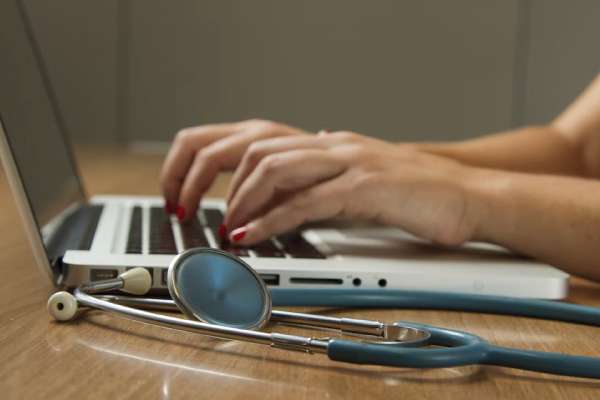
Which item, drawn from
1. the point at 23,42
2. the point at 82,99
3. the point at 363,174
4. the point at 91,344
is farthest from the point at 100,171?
the point at 82,99

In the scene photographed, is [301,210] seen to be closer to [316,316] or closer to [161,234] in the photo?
[161,234]

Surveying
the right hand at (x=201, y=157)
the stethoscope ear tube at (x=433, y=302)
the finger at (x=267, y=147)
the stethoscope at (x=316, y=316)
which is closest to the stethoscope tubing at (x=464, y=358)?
the stethoscope at (x=316, y=316)

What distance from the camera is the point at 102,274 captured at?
0.51 m

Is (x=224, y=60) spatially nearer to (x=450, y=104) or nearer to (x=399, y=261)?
(x=450, y=104)

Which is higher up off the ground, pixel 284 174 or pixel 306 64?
pixel 284 174

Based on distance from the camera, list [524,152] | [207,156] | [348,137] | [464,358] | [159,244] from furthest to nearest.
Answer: [524,152] < [207,156] < [348,137] < [159,244] < [464,358]

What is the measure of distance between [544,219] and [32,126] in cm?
52

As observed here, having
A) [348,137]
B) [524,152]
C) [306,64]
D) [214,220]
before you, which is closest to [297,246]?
[348,137]

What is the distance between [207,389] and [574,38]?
3.32 m

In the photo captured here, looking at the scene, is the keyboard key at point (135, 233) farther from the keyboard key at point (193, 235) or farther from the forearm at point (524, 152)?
the forearm at point (524, 152)

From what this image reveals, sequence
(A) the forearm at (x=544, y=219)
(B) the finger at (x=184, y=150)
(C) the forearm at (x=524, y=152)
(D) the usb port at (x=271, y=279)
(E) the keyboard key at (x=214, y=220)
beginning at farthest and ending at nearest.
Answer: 1. (C) the forearm at (x=524, y=152)
2. (B) the finger at (x=184, y=150)
3. (E) the keyboard key at (x=214, y=220)
4. (A) the forearm at (x=544, y=219)
5. (D) the usb port at (x=271, y=279)

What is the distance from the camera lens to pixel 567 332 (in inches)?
17.8

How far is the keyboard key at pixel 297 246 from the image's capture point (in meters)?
0.61

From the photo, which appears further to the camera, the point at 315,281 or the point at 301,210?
the point at 301,210
